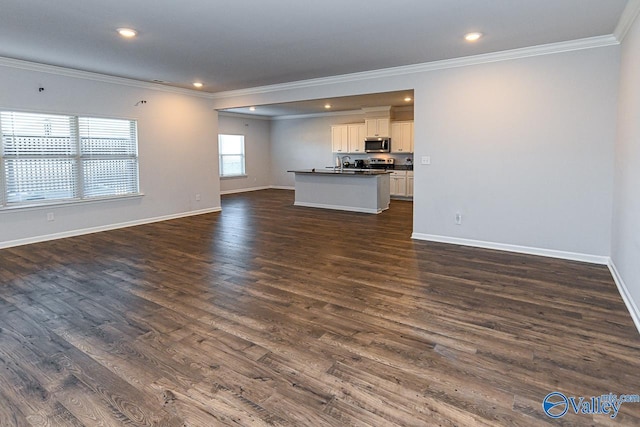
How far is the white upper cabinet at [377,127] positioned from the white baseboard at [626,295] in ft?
22.6

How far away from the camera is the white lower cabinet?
10.3 meters

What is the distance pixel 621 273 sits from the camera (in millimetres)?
3605

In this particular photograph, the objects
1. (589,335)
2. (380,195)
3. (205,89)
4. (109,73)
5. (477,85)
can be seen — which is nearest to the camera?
(589,335)

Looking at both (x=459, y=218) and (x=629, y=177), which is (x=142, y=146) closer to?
(x=459, y=218)

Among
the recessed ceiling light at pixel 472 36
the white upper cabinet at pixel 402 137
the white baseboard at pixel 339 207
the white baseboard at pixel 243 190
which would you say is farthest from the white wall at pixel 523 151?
the white baseboard at pixel 243 190

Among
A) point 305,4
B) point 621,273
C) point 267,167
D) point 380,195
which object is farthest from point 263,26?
point 267,167

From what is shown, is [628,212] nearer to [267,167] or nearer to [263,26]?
[263,26]

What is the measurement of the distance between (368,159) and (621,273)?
8.18 metres

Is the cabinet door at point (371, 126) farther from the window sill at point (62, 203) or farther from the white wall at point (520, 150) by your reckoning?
the window sill at point (62, 203)

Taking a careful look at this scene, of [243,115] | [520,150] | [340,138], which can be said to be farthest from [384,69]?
[243,115]

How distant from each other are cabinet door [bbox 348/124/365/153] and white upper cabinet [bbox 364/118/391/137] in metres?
0.45

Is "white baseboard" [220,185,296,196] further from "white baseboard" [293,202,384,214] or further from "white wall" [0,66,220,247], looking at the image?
"white wall" [0,66,220,247]

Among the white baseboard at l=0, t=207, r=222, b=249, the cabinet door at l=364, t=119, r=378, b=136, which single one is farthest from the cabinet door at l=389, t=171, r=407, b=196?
the white baseboard at l=0, t=207, r=222, b=249

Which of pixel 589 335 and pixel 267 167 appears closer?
pixel 589 335
